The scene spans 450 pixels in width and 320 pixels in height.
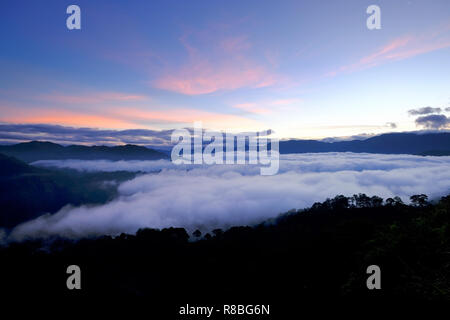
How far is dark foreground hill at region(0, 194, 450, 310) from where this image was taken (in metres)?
15.1

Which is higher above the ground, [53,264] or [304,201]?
[304,201]

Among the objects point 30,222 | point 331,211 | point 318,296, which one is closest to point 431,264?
point 318,296

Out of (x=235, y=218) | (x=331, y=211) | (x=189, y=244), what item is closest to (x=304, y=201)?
(x=235, y=218)

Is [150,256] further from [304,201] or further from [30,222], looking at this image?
[30,222]

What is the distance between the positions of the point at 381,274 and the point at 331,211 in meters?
55.4

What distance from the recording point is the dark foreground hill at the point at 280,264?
49.6ft

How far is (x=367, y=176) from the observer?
150m

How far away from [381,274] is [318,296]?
602 centimetres

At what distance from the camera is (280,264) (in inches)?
1421
